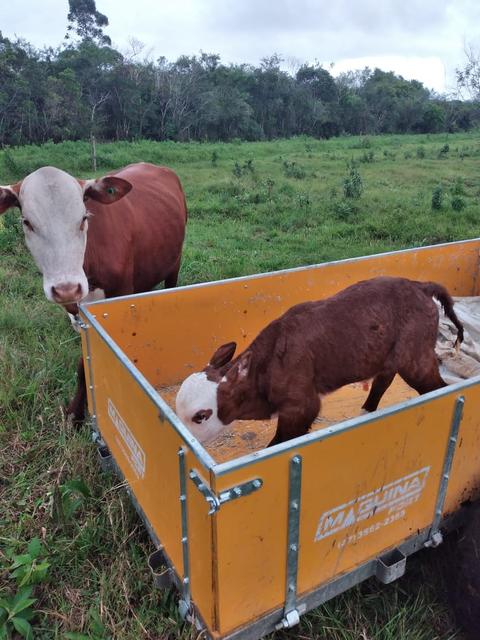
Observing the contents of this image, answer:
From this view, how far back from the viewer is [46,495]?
9.09 ft

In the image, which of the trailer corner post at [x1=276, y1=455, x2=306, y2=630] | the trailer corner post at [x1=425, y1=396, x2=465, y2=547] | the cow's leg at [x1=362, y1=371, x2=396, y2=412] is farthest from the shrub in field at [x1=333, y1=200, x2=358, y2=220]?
the trailer corner post at [x1=276, y1=455, x2=306, y2=630]

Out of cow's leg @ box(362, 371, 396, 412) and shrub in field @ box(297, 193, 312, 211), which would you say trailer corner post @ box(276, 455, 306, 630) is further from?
shrub in field @ box(297, 193, 312, 211)

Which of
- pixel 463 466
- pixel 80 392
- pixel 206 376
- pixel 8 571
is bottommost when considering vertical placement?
pixel 8 571

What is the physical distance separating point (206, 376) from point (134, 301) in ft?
2.75

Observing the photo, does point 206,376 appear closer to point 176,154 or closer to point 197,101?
point 176,154

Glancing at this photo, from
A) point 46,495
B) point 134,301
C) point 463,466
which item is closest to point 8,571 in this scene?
point 46,495

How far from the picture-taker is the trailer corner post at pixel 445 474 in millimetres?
1940

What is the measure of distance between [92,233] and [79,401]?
104 cm

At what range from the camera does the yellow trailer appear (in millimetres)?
1550

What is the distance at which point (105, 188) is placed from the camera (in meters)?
3.27

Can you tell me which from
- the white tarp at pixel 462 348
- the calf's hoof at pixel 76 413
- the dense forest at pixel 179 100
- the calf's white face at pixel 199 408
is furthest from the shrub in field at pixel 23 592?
the dense forest at pixel 179 100

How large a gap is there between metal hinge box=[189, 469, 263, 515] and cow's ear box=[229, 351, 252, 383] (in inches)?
34.0

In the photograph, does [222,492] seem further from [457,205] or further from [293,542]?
[457,205]

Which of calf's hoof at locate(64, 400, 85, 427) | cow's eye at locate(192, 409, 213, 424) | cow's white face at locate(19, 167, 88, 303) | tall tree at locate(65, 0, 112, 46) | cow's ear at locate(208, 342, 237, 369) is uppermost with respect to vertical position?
tall tree at locate(65, 0, 112, 46)
